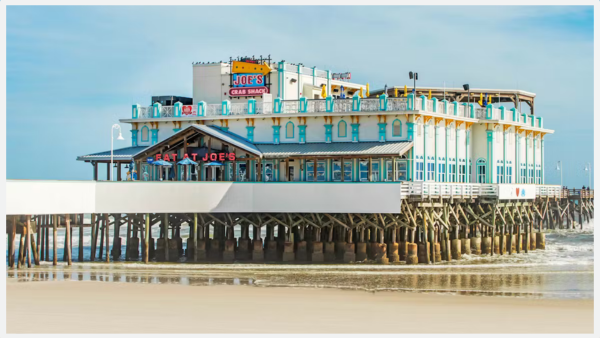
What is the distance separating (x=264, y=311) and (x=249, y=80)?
29.5 meters

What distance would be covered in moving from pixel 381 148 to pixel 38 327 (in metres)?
26.8

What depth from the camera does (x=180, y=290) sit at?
1714 inches

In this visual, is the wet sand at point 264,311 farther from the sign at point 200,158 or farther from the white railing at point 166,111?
the white railing at point 166,111

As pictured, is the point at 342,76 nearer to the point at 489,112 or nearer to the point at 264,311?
the point at 489,112

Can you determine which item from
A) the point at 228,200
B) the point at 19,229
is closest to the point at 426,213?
the point at 228,200

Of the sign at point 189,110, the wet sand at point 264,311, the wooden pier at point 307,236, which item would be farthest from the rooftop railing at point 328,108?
the wet sand at point 264,311

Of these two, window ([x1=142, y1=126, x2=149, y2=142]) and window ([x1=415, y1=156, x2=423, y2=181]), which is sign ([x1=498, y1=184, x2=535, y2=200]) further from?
window ([x1=142, y1=126, x2=149, y2=142])

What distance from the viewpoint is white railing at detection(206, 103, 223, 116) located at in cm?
6281

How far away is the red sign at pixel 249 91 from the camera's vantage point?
65.2 metres

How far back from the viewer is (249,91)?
65562 mm

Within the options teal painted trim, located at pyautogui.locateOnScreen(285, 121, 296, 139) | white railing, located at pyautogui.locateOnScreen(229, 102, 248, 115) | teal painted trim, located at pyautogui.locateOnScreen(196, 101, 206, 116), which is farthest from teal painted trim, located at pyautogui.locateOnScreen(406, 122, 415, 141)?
teal painted trim, located at pyautogui.locateOnScreen(196, 101, 206, 116)

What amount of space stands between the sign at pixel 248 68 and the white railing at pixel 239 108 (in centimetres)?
377

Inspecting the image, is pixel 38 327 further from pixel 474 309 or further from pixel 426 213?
pixel 426 213

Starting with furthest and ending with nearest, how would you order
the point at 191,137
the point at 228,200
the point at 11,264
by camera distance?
the point at 191,137, the point at 228,200, the point at 11,264
